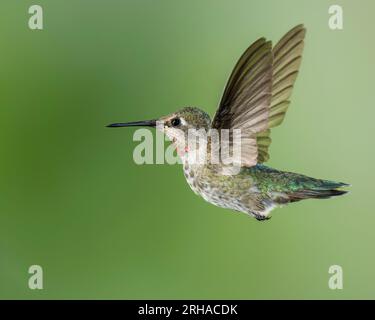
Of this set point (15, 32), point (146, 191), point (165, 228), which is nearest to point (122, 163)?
point (146, 191)

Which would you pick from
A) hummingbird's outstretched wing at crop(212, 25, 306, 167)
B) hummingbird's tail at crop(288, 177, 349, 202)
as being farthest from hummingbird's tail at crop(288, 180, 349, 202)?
hummingbird's outstretched wing at crop(212, 25, 306, 167)

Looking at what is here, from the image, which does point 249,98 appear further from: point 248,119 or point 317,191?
point 317,191

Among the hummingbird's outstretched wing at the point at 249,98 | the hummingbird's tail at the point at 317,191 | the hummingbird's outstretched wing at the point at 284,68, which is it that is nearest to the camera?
the hummingbird's outstretched wing at the point at 249,98

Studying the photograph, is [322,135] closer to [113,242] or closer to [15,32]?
[113,242]

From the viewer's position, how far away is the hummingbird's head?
1.34 metres

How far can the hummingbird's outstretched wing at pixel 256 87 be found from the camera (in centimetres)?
120

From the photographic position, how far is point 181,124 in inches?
53.1

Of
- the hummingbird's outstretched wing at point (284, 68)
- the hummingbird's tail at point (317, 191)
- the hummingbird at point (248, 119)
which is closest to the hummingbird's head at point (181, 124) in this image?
the hummingbird at point (248, 119)

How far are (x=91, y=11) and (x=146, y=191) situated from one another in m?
0.99

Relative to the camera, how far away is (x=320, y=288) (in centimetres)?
259

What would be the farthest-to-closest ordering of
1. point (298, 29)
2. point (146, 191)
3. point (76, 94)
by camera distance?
point (76, 94) < point (146, 191) < point (298, 29)

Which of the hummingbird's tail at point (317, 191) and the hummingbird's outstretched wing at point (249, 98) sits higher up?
the hummingbird's outstretched wing at point (249, 98)

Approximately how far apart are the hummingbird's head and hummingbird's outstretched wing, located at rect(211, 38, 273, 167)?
0.15 ft

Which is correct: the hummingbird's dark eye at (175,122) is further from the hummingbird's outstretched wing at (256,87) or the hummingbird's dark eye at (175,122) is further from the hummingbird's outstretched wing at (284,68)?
the hummingbird's outstretched wing at (284,68)
